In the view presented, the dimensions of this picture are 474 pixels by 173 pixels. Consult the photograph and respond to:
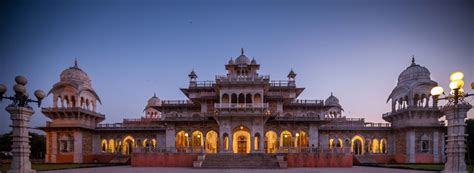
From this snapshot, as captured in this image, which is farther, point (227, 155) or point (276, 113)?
point (276, 113)

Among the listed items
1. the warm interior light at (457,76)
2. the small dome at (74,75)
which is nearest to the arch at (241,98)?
the small dome at (74,75)

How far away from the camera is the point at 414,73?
45.1m

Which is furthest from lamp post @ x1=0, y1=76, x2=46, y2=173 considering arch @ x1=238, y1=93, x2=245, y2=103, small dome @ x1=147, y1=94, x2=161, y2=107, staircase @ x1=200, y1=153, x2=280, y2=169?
small dome @ x1=147, y1=94, x2=161, y2=107

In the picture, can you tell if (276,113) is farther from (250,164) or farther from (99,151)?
(99,151)

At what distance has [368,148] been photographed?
47594 mm

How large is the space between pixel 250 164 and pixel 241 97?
36.8 ft

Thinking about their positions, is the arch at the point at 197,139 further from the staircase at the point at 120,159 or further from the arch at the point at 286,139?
the arch at the point at 286,139

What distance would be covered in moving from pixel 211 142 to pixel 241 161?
42.0 feet

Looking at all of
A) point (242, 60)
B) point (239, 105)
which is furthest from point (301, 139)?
point (242, 60)

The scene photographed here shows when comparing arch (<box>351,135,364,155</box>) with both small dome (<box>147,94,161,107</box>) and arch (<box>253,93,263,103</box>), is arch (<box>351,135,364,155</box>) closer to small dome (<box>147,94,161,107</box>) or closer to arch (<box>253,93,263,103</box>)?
arch (<box>253,93,263,103</box>)

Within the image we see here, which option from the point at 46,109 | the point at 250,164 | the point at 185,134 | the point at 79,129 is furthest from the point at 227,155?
the point at 46,109

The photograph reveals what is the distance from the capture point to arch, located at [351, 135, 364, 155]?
47.6 meters

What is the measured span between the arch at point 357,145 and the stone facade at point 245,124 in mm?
119

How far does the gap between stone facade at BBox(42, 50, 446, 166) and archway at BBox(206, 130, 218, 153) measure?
12 cm
